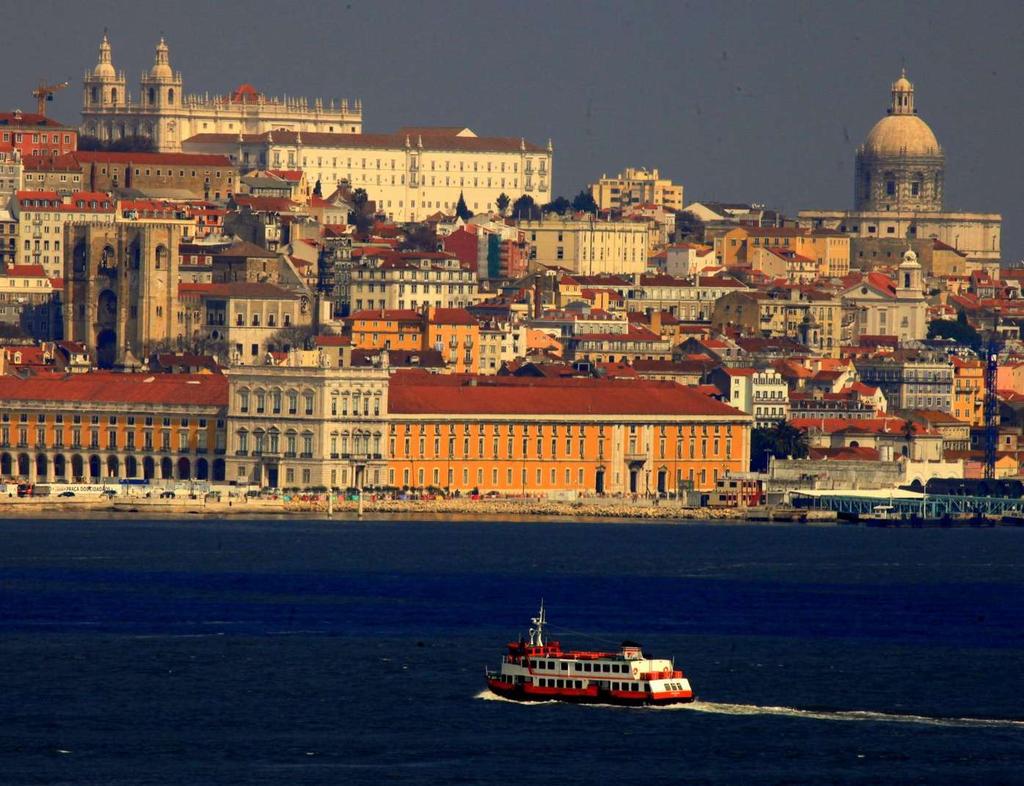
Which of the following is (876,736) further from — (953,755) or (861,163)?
(861,163)

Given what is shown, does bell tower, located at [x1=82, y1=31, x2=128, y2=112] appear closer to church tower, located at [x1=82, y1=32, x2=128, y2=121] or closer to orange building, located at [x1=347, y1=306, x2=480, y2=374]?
church tower, located at [x1=82, y1=32, x2=128, y2=121]

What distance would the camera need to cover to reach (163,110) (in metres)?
160

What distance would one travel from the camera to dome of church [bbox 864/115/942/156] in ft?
552

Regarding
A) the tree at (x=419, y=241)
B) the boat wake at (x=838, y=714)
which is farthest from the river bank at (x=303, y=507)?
the tree at (x=419, y=241)

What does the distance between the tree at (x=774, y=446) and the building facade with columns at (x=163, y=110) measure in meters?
57.5

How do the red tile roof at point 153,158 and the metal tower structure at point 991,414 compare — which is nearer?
the metal tower structure at point 991,414

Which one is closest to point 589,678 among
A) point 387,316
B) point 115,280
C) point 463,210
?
point 387,316

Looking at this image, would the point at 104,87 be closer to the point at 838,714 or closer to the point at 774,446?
the point at 774,446

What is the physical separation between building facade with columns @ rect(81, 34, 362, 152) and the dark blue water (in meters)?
76.7

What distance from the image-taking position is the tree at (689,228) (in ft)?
521

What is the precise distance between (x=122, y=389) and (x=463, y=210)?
195 feet

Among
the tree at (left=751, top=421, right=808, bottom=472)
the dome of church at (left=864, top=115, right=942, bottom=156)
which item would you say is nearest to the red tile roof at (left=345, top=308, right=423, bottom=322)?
the tree at (left=751, top=421, right=808, bottom=472)

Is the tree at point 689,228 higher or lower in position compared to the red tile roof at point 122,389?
higher

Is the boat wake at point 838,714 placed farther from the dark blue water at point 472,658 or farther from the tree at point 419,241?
the tree at point 419,241
